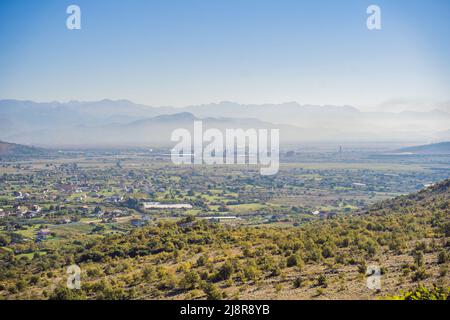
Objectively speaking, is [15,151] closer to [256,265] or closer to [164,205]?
[164,205]

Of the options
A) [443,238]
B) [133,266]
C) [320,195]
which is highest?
[443,238]

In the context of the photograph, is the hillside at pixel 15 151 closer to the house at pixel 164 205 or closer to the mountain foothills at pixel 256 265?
the house at pixel 164 205

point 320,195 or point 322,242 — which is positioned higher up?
point 322,242

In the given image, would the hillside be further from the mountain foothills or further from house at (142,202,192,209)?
the mountain foothills

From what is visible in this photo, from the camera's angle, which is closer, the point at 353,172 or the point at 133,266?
the point at 133,266

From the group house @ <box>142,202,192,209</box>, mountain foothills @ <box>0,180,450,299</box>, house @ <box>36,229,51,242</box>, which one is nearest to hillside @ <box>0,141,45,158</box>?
house @ <box>142,202,192,209</box>

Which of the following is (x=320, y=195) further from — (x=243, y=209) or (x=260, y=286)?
(x=260, y=286)
